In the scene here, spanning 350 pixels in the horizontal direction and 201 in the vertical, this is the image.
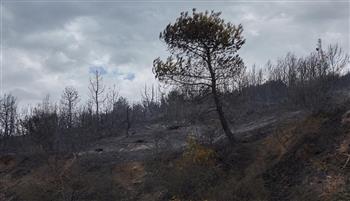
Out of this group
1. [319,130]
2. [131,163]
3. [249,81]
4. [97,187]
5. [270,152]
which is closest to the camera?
[319,130]

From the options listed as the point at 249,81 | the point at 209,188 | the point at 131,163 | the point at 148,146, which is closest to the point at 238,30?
the point at 209,188

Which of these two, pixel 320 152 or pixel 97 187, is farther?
pixel 97 187

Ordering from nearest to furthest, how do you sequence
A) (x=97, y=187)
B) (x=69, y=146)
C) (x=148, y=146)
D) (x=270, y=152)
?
(x=270, y=152) < (x=97, y=187) < (x=148, y=146) < (x=69, y=146)

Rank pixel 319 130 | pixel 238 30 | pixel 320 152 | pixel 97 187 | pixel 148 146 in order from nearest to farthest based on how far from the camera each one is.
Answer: pixel 320 152 → pixel 319 130 → pixel 238 30 → pixel 97 187 → pixel 148 146

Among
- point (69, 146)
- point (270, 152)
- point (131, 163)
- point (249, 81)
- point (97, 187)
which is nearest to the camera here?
point (270, 152)

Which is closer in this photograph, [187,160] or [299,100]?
[187,160]

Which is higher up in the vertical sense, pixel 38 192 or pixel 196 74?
pixel 196 74

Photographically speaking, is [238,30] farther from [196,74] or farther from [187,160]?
[187,160]

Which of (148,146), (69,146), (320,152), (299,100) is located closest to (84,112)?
(69,146)

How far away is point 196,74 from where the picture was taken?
26.7 meters

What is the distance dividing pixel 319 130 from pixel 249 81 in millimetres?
41276

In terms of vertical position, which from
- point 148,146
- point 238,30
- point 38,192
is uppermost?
point 238,30

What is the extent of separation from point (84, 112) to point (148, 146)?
27.8 metres

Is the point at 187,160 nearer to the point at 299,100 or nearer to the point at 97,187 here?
the point at 97,187
